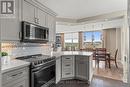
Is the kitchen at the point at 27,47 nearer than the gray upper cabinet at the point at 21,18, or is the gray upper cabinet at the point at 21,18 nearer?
the kitchen at the point at 27,47

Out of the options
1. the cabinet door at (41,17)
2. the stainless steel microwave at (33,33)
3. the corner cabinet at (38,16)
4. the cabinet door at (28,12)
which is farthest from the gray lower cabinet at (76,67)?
the cabinet door at (28,12)

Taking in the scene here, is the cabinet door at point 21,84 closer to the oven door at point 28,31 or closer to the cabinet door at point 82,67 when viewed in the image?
the oven door at point 28,31

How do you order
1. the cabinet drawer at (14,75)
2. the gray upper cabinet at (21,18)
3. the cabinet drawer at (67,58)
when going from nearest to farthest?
the cabinet drawer at (14,75) < the gray upper cabinet at (21,18) < the cabinet drawer at (67,58)

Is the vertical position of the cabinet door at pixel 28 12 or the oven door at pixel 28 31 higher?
the cabinet door at pixel 28 12

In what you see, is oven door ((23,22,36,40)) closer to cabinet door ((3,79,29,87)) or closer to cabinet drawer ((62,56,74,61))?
cabinet door ((3,79,29,87))

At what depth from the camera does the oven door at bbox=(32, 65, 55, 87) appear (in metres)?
2.54

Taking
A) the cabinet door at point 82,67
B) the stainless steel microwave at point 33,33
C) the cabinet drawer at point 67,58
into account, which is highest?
the stainless steel microwave at point 33,33

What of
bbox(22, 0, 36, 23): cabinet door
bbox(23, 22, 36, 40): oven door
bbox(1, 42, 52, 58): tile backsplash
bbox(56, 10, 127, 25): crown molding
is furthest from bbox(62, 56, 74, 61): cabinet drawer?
bbox(56, 10, 127, 25): crown molding

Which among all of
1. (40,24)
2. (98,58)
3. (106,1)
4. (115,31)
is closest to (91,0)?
(106,1)

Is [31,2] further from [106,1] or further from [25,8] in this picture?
[106,1]

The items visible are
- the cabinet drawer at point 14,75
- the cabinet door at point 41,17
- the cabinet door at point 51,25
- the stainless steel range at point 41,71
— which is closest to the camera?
the cabinet drawer at point 14,75

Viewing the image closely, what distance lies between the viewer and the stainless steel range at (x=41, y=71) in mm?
2461

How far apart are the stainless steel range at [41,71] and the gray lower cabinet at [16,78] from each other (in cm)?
16

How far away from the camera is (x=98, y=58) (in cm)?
669
